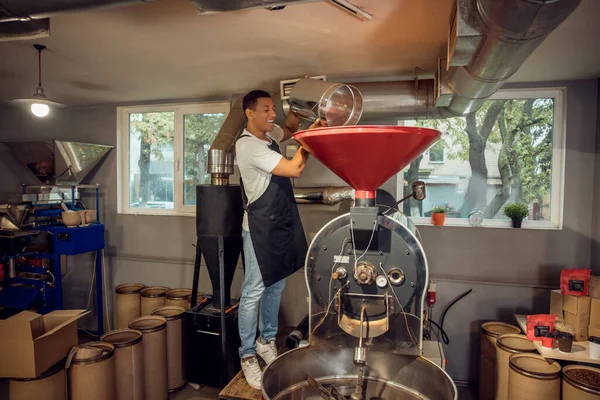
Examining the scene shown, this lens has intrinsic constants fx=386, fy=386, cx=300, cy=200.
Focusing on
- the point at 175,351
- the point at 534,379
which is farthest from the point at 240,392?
the point at 534,379

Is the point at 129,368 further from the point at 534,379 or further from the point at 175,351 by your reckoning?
the point at 534,379

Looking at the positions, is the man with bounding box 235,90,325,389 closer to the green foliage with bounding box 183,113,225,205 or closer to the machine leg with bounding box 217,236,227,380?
the machine leg with bounding box 217,236,227,380

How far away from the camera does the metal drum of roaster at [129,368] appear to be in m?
2.59

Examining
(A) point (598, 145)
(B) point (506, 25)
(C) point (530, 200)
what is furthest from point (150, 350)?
(A) point (598, 145)

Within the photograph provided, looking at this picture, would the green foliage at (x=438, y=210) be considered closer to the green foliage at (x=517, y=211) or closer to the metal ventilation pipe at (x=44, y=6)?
the green foliage at (x=517, y=211)

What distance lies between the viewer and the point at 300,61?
2.66 m

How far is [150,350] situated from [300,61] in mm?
2308

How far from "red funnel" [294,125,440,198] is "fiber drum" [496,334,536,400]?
1.84 meters

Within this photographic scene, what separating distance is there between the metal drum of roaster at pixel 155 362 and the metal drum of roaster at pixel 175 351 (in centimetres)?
10

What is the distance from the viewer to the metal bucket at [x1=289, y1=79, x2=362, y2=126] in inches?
72.9

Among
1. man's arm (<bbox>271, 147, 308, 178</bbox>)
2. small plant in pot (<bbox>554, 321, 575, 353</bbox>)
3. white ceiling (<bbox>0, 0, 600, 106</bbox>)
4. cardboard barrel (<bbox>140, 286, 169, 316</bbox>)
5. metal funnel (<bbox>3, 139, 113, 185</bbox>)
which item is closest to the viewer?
man's arm (<bbox>271, 147, 308, 178</bbox>)

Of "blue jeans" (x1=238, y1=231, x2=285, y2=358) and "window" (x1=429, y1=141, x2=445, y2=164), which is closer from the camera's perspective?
"blue jeans" (x1=238, y1=231, x2=285, y2=358)

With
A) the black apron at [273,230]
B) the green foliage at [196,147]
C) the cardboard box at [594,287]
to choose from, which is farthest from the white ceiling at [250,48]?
the cardboard box at [594,287]

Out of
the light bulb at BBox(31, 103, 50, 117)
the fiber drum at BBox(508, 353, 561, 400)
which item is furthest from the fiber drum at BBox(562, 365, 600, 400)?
the light bulb at BBox(31, 103, 50, 117)
